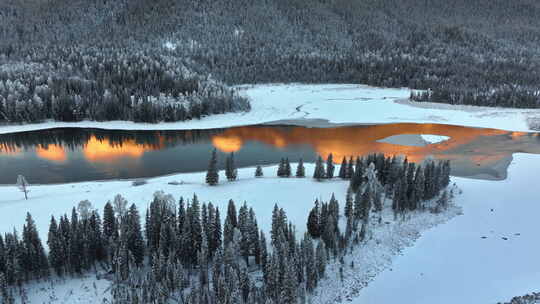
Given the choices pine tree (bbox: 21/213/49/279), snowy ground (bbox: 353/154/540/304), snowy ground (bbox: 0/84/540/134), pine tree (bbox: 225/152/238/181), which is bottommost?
snowy ground (bbox: 353/154/540/304)

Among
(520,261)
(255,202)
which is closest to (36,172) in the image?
(255,202)

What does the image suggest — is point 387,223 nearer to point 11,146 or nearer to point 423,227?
point 423,227

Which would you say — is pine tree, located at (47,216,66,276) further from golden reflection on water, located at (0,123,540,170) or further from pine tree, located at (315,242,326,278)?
golden reflection on water, located at (0,123,540,170)

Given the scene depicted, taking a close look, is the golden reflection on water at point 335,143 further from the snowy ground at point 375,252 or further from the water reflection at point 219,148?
the snowy ground at point 375,252

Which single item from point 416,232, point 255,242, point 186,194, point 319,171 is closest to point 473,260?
point 416,232

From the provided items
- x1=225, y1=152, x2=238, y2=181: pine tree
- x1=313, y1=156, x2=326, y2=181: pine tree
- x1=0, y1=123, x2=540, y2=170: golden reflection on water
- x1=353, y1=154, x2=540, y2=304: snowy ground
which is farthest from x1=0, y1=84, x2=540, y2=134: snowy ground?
x1=353, y1=154, x2=540, y2=304: snowy ground

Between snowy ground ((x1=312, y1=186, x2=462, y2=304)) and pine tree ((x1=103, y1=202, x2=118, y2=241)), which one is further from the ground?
pine tree ((x1=103, y1=202, x2=118, y2=241))
